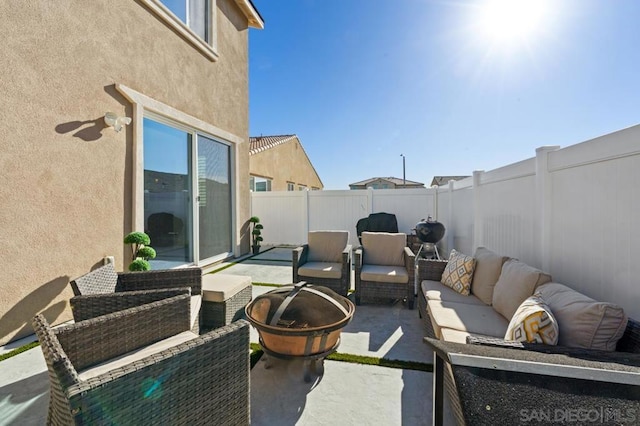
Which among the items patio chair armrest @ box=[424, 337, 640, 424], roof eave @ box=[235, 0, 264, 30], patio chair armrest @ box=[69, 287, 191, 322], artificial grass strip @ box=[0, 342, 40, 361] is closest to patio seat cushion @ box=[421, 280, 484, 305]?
patio chair armrest @ box=[424, 337, 640, 424]

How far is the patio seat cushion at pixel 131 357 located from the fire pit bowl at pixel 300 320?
1.76 feet

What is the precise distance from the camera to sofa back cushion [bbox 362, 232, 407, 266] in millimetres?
4371

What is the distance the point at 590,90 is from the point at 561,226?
381cm

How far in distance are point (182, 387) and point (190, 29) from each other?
241 inches

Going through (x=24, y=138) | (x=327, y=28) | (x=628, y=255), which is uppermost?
(x=327, y=28)

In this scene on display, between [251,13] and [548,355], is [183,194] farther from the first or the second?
[548,355]

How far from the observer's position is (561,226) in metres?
2.60

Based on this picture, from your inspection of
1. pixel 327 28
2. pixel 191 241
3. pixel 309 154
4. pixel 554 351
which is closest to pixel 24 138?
pixel 191 241

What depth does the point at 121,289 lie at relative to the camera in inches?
110

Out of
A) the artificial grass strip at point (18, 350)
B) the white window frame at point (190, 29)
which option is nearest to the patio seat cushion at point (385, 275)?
the artificial grass strip at point (18, 350)

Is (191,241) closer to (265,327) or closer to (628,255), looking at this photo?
(265,327)

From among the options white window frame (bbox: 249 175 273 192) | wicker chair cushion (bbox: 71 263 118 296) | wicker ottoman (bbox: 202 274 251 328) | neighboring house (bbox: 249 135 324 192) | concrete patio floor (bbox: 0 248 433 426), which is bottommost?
concrete patio floor (bbox: 0 248 433 426)

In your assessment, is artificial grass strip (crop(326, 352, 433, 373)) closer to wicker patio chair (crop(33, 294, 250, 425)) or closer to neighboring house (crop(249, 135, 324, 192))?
wicker patio chair (crop(33, 294, 250, 425))

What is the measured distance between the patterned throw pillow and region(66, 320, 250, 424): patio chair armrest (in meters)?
1.69
